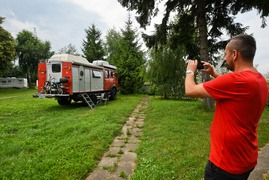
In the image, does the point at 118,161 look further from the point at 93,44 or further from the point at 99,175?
the point at 93,44

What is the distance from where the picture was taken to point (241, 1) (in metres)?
5.87

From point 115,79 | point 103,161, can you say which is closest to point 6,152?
point 103,161

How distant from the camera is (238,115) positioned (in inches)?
45.1

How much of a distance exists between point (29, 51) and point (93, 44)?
13.4 m

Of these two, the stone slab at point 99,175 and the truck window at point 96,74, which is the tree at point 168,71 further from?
the stone slab at point 99,175

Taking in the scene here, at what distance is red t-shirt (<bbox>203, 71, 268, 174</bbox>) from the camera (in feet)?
3.58

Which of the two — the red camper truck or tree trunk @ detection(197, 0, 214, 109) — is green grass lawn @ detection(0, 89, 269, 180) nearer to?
the red camper truck

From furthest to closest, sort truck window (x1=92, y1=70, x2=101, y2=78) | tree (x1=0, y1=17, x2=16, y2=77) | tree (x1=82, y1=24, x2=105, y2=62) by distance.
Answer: tree (x1=82, y1=24, x2=105, y2=62) < tree (x1=0, y1=17, x2=16, y2=77) < truck window (x1=92, y1=70, x2=101, y2=78)

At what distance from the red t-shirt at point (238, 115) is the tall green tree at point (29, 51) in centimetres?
3390

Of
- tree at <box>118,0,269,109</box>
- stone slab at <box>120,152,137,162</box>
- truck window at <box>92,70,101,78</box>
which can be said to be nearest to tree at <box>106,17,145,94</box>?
truck window at <box>92,70,101,78</box>

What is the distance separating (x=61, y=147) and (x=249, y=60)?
3.74 m

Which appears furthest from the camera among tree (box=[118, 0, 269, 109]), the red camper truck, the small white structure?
the small white structure

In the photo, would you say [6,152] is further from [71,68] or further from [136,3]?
[136,3]

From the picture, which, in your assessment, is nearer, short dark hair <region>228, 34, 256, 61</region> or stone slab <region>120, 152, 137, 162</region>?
short dark hair <region>228, 34, 256, 61</region>
